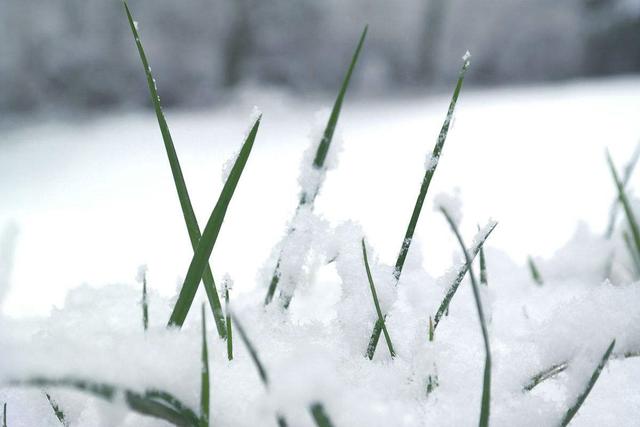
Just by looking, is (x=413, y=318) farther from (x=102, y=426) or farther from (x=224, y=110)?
(x=224, y=110)

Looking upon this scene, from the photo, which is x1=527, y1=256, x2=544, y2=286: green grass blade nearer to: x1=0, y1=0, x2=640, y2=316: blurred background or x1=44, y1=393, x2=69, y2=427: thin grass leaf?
x1=0, y1=0, x2=640, y2=316: blurred background

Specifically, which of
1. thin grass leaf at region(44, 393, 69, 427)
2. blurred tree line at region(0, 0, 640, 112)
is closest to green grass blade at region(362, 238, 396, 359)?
thin grass leaf at region(44, 393, 69, 427)

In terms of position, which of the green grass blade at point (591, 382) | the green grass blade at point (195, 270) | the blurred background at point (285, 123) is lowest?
the green grass blade at point (591, 382)

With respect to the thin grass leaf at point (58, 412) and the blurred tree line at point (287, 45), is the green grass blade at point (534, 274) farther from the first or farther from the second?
the blurred tree line at point (287, 45)

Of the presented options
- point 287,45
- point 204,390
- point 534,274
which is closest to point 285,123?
point 287,45

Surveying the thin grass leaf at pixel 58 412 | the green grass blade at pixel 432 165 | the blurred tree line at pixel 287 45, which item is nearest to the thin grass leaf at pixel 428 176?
the green grass blade at pixel 432 165

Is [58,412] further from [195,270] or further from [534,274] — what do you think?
[534,274]

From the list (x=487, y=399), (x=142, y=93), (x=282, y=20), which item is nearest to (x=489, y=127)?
(x=282, y=20)
